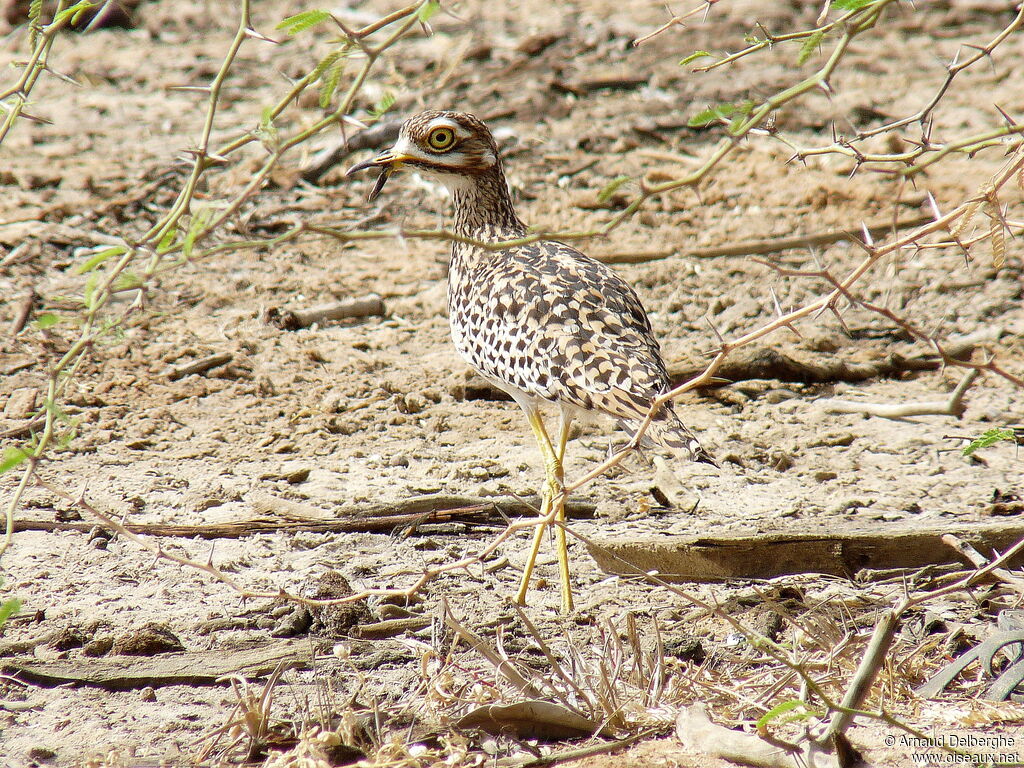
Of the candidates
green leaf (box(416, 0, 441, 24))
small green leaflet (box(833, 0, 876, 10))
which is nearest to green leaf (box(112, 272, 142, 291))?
green leaf (box(416, 0, 441, 24))

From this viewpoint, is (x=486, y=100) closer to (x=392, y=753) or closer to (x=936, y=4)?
(x=936, y=4)

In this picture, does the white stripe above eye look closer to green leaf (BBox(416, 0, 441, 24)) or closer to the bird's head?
the bird's head

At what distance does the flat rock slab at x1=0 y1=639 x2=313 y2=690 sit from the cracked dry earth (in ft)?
0.15

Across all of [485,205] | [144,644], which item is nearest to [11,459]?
[144,644]

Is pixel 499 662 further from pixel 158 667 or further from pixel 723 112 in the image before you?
pixel 723 112

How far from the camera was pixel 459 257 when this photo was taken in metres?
4.31

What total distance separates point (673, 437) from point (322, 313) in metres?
2.83

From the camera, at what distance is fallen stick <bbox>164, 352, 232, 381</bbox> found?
499cm

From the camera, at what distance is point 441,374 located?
5.11 m

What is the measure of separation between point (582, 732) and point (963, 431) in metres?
2.62

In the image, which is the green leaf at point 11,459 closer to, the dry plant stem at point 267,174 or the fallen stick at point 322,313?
the dry plant stem at point 267,174

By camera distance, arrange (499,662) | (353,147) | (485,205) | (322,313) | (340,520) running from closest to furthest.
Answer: (499,662) < (340,520) < (485,205) < (322,313) < (353,147)

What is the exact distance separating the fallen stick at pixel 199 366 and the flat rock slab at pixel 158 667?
2.20 m

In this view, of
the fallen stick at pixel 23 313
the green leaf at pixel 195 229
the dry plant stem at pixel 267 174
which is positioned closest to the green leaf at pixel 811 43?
the dry plant stem at pixel 267 174
